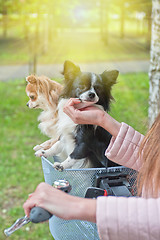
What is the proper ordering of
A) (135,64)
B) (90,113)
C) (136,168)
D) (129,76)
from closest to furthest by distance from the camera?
(90,113) → (136,168) → (129,76) → (135,64)

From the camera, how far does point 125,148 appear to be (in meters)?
1.40

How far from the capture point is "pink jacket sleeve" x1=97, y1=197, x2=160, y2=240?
934 millimetres

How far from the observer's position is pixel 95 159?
150 centimetres

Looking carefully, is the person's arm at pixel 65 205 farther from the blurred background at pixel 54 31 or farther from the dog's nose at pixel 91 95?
the blurred background at pixel 54 31

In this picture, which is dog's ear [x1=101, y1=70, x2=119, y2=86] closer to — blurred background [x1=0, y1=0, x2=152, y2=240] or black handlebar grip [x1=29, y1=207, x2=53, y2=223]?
blurred background [x1=0, y1=0, x2=152, y2=240]

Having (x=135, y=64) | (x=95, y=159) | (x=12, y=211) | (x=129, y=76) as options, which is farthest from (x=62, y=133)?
(x=135, y=64)

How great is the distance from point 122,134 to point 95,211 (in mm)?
497

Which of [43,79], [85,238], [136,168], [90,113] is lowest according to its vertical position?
[85,238]

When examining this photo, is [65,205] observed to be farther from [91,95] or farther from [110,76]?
[110,76]

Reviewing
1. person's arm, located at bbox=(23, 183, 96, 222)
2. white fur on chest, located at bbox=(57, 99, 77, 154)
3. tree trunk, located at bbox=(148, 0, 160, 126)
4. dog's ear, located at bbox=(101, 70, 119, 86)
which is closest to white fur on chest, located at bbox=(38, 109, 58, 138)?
white fur on chest, located at bbox=(57, 99, 77, 154)

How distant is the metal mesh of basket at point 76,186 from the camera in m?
1.31

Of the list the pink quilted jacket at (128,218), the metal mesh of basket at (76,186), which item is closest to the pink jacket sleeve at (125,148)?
the metal mesh of basket at (76,186)

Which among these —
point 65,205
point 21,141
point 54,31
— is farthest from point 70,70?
point 54,31

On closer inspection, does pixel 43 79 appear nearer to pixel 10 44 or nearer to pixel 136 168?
pixel 136 168
